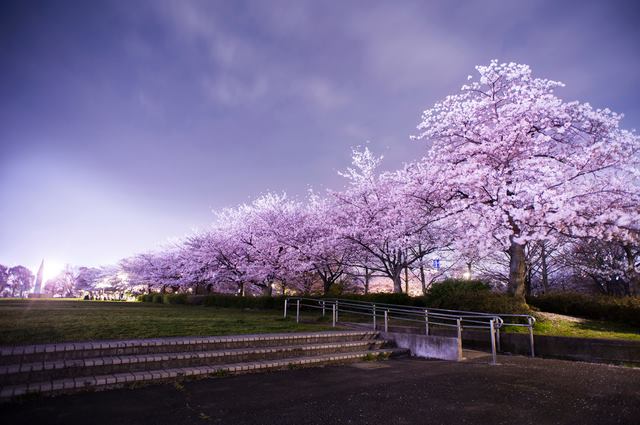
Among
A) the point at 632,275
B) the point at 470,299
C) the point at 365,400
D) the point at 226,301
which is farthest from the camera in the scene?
the point at 226,301

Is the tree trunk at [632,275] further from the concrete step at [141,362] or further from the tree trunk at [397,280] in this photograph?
the concrete step at [141,362]

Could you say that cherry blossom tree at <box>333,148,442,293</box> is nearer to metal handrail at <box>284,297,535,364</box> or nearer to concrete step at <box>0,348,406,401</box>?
metal handrail at <box>284,297,535,364</box>

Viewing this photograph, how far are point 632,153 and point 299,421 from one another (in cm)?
1609

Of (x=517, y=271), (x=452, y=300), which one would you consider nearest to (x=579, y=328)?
(x=517, y=271)

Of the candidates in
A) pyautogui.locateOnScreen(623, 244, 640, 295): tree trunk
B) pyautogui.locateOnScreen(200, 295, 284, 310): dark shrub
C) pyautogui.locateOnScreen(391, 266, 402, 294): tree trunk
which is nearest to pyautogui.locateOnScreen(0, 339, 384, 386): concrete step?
pyautogui.locateOnScreen(391, 266, 402, 294): tree trunk

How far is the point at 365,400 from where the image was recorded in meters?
5.55

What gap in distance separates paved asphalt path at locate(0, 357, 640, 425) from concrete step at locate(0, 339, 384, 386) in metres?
0.70

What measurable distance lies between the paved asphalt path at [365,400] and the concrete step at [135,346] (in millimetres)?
1268

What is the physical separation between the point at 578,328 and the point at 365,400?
34.6 ft

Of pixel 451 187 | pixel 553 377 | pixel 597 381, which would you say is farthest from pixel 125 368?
pixel 451 187

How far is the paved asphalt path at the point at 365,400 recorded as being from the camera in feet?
15.3

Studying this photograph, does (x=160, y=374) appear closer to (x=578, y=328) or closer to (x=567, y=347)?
(x=567, y=347)

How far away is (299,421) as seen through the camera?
4.60 metres

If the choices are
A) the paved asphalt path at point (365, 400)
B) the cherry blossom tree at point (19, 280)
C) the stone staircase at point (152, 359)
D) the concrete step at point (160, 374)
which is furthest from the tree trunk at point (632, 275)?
the cherry blossom tree at point (19, 280)
